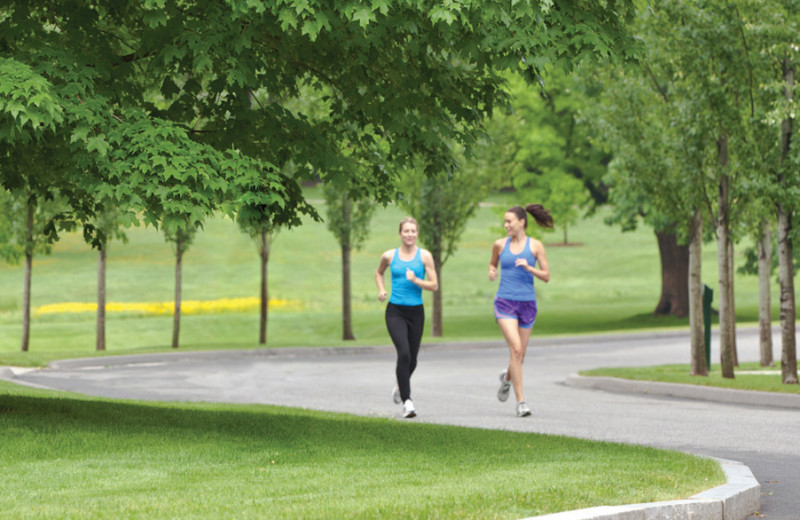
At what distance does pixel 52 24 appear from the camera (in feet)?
33.8

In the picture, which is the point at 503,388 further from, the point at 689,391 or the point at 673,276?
the point at 673,276

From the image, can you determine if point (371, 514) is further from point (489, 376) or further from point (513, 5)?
point (489, 376)

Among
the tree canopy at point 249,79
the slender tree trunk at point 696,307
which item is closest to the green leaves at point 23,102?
the tree canopy at point 249,79

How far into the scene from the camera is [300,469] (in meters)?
7.96

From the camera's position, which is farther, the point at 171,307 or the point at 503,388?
the point at 171,307

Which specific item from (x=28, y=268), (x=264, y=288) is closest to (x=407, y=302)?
(x=28, y=268)

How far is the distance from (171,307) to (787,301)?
37.9m

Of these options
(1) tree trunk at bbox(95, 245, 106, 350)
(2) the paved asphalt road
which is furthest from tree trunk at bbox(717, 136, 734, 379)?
(1) tree trunk at bbox(95, 245, 106, 350)

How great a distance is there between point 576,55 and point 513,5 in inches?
27.7

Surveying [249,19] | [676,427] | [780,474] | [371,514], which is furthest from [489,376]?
[371,514]

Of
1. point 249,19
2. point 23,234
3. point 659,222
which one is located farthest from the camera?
point 659,222

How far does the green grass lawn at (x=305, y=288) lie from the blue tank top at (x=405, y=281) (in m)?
13.1

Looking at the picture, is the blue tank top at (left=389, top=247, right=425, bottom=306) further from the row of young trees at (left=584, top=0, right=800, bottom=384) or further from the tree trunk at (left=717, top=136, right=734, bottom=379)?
the tree trunk at (left=717, top=136, right=734, bottom=379)

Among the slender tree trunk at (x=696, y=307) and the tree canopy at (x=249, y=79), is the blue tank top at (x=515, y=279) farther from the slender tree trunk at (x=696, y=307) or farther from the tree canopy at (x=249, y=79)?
the slender tree trunk at (x=696, y=307)
